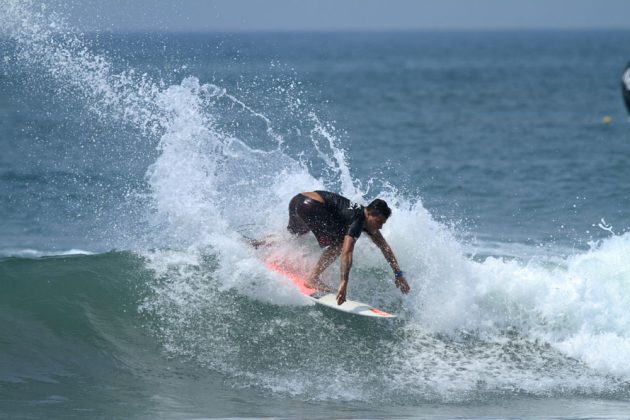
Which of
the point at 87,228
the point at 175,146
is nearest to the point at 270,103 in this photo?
the point at 87,228

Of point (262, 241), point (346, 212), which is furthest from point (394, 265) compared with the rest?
point (262, 241)

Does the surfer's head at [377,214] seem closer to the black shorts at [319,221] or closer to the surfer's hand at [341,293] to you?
the black shorts at [319,221]

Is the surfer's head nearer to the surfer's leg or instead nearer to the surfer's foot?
the surfer's leg

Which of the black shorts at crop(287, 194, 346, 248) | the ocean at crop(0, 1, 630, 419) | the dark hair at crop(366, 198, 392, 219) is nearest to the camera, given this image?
the ocean at crop(0, 1, 630, 419)

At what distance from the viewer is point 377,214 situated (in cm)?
988

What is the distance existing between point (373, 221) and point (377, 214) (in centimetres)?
10

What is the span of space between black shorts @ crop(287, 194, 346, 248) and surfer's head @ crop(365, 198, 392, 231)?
0.37 meters

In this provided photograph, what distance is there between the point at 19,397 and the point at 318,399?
2.72 m

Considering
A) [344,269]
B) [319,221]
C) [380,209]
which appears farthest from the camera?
[319,221]

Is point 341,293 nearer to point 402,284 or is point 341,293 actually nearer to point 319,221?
point 402,284

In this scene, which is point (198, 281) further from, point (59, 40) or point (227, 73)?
point (227, 73)

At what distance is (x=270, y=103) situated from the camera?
27.4m

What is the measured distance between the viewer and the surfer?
9867 mm

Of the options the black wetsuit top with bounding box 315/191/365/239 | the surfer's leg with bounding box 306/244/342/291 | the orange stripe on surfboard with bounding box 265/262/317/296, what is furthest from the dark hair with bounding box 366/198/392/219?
the orange stripe on surfboard with bounding box 265/262/317/296
